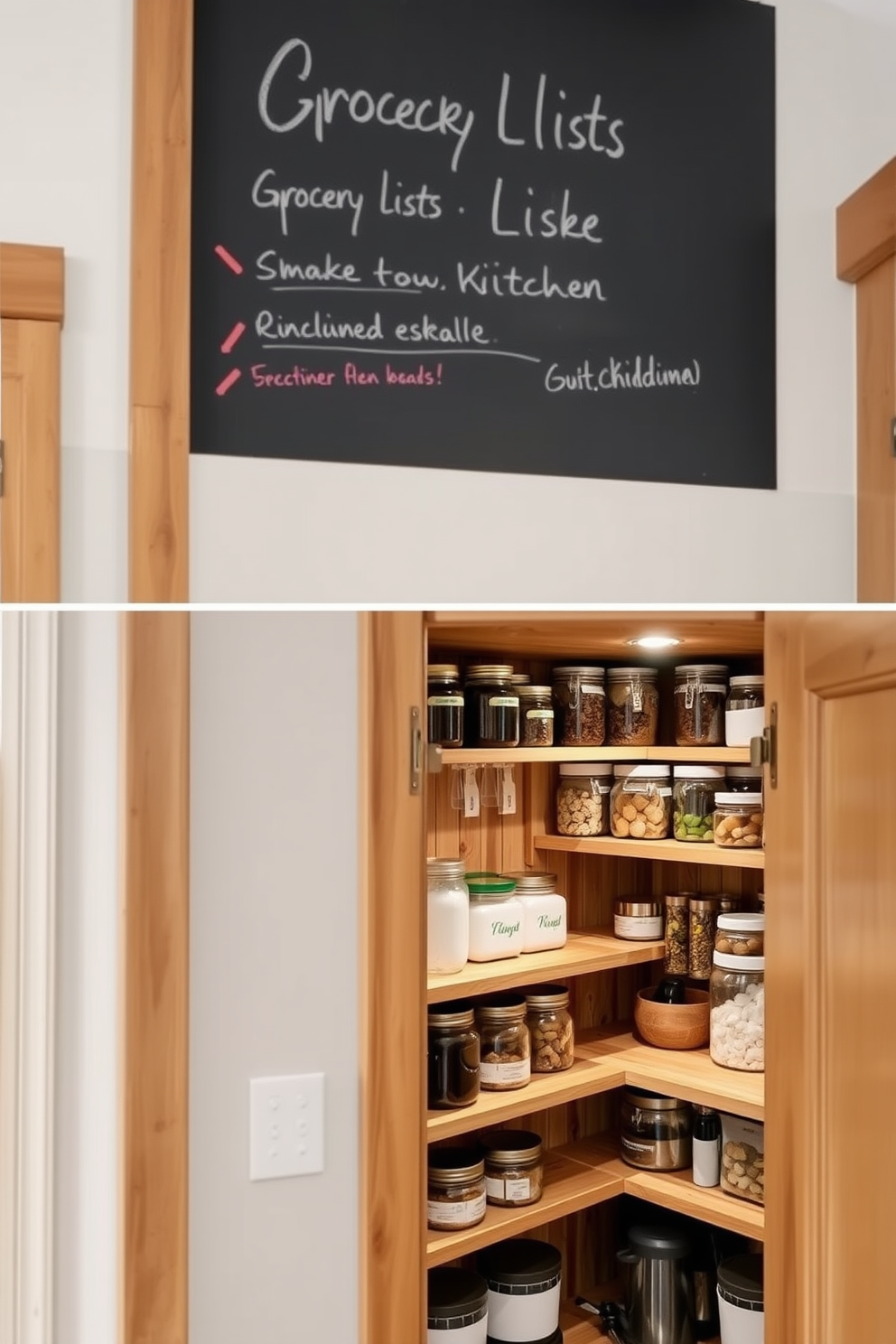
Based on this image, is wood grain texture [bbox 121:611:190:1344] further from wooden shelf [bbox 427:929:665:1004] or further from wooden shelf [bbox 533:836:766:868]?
wooden shelf [bbox 533:836:766:868]

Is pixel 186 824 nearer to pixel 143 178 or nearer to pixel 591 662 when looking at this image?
pixel 143 178

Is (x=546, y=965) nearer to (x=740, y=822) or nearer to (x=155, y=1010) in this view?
(x=740, y=822)

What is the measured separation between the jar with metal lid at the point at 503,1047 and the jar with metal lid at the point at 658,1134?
211 millimetres

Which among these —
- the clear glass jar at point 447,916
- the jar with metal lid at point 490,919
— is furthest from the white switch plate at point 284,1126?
the jar with metal lid at point 490,919

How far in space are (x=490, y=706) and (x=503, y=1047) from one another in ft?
1.40

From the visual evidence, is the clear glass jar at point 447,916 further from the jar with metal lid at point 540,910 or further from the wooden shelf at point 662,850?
the wooden shelf at point 662,850

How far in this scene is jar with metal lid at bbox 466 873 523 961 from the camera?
4.46 feet

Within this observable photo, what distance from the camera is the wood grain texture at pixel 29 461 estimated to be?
100 centimetres

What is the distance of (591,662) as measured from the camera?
4.43 feet

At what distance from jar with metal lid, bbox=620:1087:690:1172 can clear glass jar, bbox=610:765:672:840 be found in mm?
336

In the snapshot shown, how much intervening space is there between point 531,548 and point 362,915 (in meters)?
0.56

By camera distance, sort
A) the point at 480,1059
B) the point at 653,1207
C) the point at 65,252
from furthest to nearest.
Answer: the point at 653,1207
the point at 480,1059
the point at 65,252

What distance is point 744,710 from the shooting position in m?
1.35

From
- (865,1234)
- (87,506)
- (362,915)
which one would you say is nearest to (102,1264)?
(362,915)
